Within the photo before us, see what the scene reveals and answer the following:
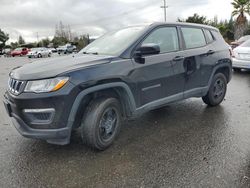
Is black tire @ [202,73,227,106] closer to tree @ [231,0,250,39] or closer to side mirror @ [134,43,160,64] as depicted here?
side mirror @ [134,43,160,64]

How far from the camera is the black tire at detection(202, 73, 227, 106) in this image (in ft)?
17.3

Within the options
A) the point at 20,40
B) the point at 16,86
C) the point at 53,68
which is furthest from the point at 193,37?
the point at 20,40

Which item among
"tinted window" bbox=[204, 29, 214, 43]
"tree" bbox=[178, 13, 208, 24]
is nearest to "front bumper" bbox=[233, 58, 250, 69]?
"tinted window" bbox=[204, 29, 214, 43]

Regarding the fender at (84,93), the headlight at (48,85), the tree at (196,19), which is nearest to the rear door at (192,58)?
the fender at (84,93)

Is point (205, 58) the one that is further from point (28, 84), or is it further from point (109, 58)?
point (28, 84)

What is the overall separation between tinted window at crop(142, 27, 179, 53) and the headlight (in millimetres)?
1610

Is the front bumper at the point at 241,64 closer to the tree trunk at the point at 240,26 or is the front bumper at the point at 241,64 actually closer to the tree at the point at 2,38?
the tree trunk at the point at 240,26

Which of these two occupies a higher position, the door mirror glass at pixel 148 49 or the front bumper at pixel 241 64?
the door mirror glass at pixel 148 49

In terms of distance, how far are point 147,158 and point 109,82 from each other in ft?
3.68

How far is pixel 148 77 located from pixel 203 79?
5.36 ft

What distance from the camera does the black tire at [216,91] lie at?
17.3ft

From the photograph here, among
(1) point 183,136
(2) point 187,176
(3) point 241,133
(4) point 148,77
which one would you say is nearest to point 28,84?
(4) point 148,77

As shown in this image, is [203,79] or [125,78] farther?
[203,79]

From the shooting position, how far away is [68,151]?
350 centimetres
